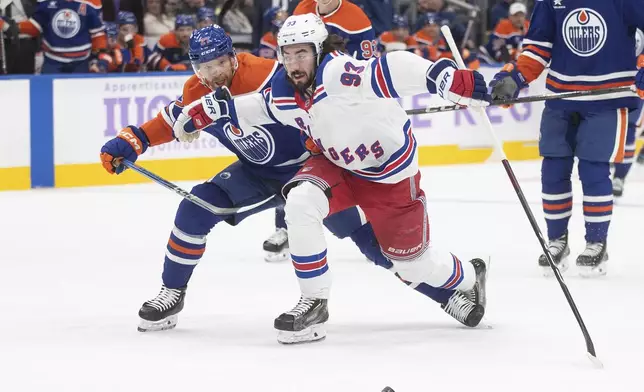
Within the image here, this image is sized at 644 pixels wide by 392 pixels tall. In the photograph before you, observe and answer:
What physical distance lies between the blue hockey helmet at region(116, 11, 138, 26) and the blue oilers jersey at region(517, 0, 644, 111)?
13.6 ft

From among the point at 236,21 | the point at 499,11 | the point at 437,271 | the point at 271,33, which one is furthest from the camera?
the point at 499,11

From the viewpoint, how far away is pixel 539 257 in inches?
197

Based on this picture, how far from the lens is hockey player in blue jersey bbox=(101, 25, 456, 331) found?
386 cm

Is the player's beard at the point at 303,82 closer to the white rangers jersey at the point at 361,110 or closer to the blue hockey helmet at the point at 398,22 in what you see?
the white rangers jersey at the point at 361,110

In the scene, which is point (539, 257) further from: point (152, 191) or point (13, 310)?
point (152, 191)

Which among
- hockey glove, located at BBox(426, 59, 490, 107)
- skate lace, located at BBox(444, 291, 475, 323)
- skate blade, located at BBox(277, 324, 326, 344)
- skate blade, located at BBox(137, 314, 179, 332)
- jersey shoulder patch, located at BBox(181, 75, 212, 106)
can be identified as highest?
hockey glove, located at BBox(426, 59, 490, 107)

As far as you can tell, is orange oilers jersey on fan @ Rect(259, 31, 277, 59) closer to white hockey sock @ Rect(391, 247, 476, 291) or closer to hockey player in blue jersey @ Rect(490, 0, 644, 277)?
hockey player in blue jersey @ Rect(490, 0, 644, 277)

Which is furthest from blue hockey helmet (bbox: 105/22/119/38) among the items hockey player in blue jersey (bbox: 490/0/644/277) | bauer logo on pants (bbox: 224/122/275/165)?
bauer logo on pants (bbox: 224/122/275/165)

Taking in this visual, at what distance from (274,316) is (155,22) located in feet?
16.4

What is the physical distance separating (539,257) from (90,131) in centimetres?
336

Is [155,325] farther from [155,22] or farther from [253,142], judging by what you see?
[155,22]

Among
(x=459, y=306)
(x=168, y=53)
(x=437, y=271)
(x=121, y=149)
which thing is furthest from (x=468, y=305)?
(x=168, y=53)

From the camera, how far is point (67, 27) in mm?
7812

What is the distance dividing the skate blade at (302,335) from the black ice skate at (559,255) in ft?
4.87
